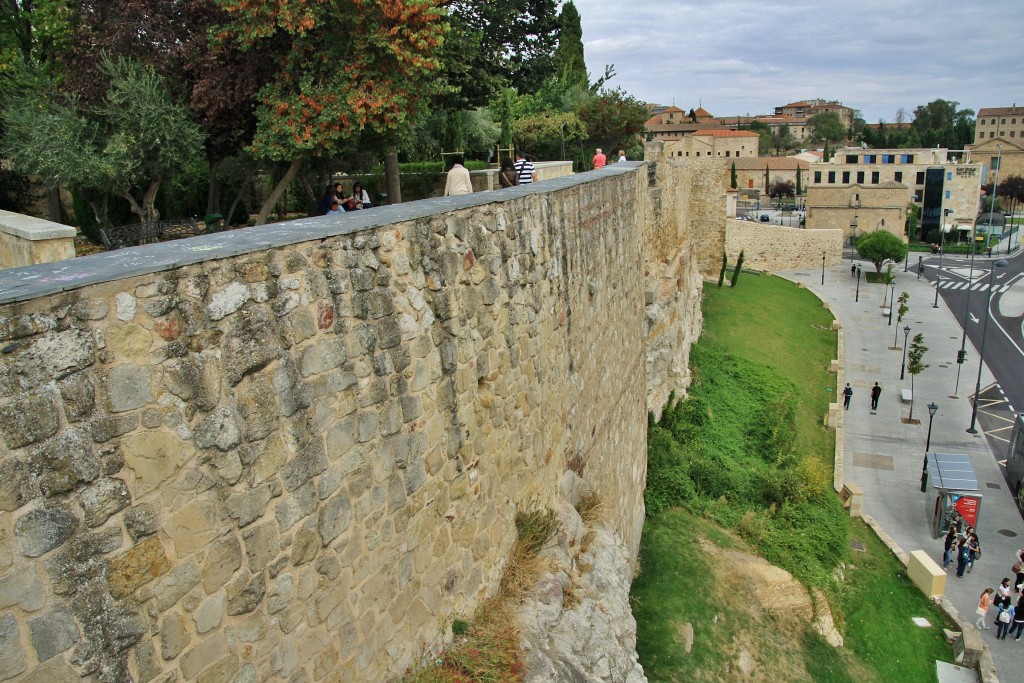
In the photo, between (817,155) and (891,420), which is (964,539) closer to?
(891,420)

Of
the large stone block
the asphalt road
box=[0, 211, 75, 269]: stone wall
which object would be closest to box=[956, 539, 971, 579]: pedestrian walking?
the asphalt road

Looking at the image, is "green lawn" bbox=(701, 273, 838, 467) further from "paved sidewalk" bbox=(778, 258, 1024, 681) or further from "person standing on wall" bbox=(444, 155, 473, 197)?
"person standing on wall" bbox=(444, 155, 473, 197)

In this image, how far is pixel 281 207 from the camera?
16.2 metres

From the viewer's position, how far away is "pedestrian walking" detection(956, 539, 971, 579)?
642 inches

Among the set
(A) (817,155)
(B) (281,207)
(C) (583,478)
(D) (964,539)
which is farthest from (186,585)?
(A) (817,155)

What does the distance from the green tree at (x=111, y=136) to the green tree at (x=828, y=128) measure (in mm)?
152279

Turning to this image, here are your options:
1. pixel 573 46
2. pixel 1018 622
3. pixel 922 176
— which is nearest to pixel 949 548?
pixel 1018 622

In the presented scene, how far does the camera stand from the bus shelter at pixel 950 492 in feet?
57.0

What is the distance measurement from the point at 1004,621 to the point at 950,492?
3.94 m

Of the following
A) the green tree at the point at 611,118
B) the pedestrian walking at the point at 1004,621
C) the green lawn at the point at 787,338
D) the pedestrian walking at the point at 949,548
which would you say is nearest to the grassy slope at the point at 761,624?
the pedestrian walking at the point at 1004,621

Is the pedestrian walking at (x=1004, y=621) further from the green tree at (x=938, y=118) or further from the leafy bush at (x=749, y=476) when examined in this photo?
the green tree at (x=938, y=118)

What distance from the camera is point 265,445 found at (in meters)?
3.11

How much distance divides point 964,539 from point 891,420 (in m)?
10.1

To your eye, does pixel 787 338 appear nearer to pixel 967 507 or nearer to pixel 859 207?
pixel 967 507
